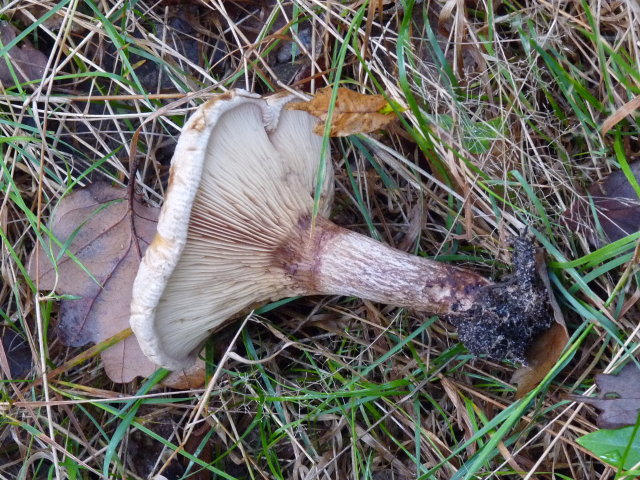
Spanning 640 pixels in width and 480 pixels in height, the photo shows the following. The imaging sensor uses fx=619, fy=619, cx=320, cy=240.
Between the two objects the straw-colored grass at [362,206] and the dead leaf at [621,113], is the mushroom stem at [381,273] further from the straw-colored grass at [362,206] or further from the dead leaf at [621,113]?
the dead leaf at [621,113]

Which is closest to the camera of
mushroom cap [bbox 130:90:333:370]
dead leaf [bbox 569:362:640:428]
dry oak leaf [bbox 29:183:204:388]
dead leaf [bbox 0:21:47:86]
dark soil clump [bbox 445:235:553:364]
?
mushroom cap [bbox 130:90:333:370]

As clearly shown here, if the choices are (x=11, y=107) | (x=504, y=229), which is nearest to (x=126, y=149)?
(x=11, y=107)

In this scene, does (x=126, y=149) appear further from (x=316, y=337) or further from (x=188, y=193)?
(x=316, y=337)

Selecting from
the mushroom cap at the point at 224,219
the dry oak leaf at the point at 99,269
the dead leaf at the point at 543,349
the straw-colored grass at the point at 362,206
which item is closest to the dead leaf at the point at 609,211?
the straw-colored grass at the point at 362,206

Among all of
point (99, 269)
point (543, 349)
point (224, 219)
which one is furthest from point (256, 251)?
point (543, 349)

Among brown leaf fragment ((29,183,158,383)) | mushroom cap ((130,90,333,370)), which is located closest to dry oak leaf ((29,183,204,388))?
brown leaf fragment ((29,183,158,383))

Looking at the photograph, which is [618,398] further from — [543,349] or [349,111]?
[349,111]

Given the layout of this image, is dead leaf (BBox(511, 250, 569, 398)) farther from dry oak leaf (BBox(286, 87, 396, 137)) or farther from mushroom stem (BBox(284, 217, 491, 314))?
dry oak leaf (BBox(286, 87, 396, 137))
